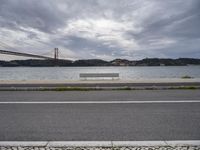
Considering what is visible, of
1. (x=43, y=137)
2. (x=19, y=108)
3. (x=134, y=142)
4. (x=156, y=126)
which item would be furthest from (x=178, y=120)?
(x=19, y=108)

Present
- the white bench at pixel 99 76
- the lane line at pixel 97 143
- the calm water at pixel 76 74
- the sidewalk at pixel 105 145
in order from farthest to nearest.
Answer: the calm water at pixel 76 74
the white bench at pixel 99 76
the lane line at pixel 97 143
the sidewalk at pixel 105 145

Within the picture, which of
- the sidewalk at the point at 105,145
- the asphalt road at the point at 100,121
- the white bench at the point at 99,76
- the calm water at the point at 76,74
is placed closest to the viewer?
the sidewalk at the point at 105,145

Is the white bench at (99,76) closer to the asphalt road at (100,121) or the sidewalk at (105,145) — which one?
the asphalt road at (100,121)

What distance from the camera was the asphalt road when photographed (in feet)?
14.4

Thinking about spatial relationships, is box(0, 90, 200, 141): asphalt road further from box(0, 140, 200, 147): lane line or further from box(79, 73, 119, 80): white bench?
box(79, 73, 119, 80): white bench

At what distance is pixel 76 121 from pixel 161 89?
7.64 m

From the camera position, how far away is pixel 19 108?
720 centimetres

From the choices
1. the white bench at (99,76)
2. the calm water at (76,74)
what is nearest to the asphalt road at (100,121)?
the white bench at (99,76)

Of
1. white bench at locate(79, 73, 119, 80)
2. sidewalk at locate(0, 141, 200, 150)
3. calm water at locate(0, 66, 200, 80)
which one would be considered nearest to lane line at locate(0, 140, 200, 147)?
sidewalk at locate(0, 141, 200, 150)

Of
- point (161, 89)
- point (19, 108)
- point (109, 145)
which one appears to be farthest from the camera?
point (161, 89)

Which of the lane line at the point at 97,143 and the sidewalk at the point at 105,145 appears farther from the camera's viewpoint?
the lane line at the point at 97,143

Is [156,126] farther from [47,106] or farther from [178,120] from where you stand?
[47,106]

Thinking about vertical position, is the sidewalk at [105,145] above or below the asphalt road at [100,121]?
above

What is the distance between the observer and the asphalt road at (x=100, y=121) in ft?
14.4
